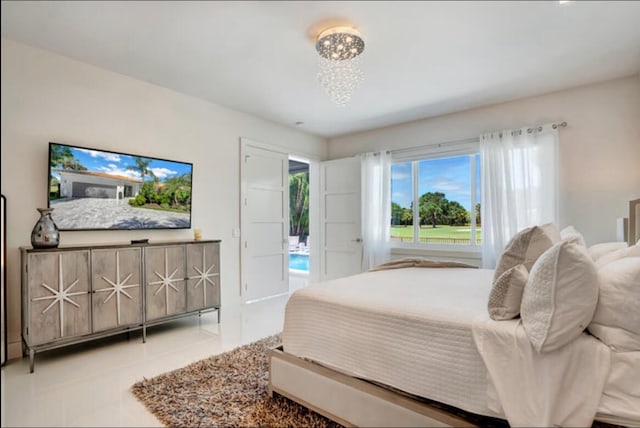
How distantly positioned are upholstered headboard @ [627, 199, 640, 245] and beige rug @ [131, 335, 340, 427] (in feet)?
8.97

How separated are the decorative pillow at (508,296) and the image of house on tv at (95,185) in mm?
3335

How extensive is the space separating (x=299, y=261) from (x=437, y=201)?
4505 mm

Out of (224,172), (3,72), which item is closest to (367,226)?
(224,172)

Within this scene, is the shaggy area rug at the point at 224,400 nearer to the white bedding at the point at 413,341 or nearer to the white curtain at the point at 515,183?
the white bedding at the point at 413,341

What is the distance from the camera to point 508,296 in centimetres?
148

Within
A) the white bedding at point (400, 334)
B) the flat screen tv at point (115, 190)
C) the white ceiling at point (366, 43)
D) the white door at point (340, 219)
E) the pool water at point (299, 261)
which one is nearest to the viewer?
the white bedding at point (400, 334)

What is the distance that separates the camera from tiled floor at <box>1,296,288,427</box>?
6.31 feet

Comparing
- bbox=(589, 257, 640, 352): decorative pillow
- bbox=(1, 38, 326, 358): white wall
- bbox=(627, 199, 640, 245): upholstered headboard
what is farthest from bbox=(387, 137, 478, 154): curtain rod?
bbox=(589, 257, 640, 352): decorative pillow

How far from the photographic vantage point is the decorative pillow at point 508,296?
1.47 metres

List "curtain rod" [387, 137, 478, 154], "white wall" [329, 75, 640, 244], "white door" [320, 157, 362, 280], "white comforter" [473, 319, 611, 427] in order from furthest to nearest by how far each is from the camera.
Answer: "white door" [320, 157, 362, 280] < "curtain rod" [387, 137, 478, 154] < "white wall" [329, 75, 640, 244] < "white comforter" [473, 319, 611, 427]

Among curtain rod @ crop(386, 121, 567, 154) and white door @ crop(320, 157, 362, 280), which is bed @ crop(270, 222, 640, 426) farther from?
white door @ crop(320, 157, 362, 280)

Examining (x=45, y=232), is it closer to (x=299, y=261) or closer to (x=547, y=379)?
(x=547, y=379)

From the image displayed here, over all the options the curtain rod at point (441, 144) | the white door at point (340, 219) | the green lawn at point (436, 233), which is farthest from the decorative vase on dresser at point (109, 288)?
the curtain rod at point (441, 144)

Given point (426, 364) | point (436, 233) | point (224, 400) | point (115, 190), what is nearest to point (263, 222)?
point (115, 190)
